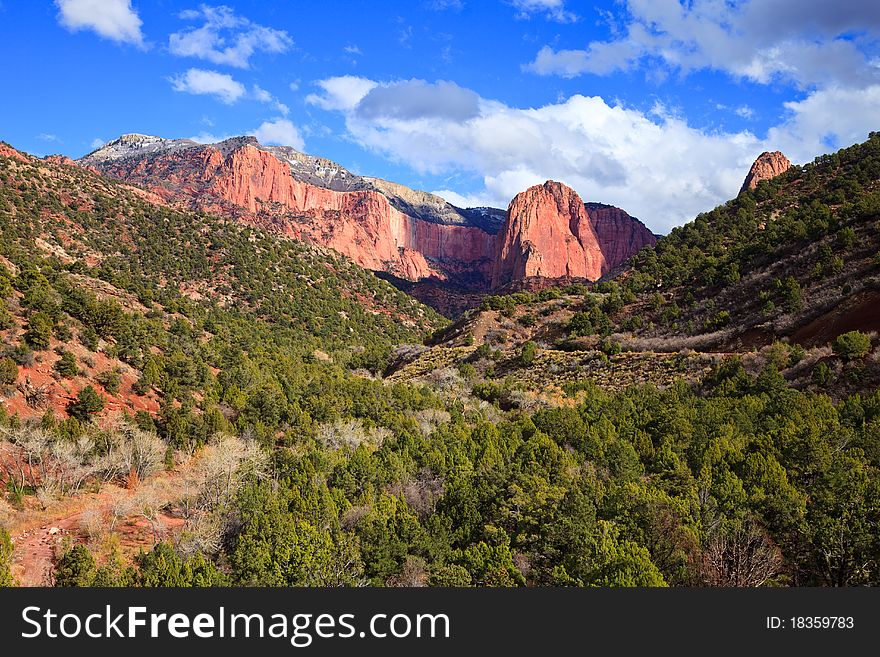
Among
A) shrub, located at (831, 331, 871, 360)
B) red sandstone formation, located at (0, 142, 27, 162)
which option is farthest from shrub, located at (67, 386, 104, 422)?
red sandstone formation, located at (0, 142, 27, 162)

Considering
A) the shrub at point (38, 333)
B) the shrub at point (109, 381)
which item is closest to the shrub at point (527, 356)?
the shrub at point (109, 381)

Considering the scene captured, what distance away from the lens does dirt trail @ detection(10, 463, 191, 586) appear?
60.0 feet

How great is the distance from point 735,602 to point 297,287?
281 feet

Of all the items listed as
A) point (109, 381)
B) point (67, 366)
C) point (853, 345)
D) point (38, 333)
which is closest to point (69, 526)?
point (67, 366)

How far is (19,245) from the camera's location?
59562 millimetres

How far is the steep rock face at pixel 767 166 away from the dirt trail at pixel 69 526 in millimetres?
138823

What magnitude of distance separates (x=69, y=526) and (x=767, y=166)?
496ft

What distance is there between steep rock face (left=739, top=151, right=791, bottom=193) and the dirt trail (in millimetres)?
138823

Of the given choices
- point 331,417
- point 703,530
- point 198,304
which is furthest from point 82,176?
point 703,530

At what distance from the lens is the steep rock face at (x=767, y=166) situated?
130 meters

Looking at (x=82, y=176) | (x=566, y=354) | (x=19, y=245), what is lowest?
(x=566, y=354)

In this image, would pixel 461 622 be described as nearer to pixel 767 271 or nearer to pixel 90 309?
pixel 90 309

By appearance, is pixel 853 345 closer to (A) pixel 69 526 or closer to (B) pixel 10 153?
(A) pixel 69 526

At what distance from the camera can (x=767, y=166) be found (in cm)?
13150
